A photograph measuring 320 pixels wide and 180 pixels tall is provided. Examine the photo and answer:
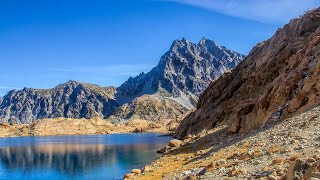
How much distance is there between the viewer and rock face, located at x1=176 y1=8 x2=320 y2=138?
57616 millimetres

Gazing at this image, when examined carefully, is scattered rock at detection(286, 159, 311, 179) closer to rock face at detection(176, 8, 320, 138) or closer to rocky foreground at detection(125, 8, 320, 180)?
rocky foreground at detection(125, 8, 320, 180)

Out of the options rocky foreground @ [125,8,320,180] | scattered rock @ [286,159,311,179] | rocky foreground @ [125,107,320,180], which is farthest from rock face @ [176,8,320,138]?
scattered rock @ [286,159,311,179]

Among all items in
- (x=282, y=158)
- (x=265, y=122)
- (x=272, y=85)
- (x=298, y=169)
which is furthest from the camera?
(x=272, y=85)

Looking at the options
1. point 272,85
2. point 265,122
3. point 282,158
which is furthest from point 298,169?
point 272,85

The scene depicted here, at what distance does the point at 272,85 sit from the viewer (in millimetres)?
72688

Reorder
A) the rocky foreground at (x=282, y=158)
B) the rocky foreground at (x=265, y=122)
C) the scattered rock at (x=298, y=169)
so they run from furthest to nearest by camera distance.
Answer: the rocky foreground at (x=265, y=122)
the rocky foreground at (x=282, y=158)
the scattered rock at (x=298, y=169)

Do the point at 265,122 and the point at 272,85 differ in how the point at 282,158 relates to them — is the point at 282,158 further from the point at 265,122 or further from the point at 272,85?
the point at 272,85

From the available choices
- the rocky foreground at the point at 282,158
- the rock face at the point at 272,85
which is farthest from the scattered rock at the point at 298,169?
the rock face at the point at 272,85

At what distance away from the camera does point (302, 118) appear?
148ft

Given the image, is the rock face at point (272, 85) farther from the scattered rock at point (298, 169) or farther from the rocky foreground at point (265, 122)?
the scattered rock at point (298, 169)

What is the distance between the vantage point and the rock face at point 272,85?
2268 inches

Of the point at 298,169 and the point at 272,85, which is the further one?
the point at 272,85

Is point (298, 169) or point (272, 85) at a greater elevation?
point (272, 85)

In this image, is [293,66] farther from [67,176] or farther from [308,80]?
[67,176]
